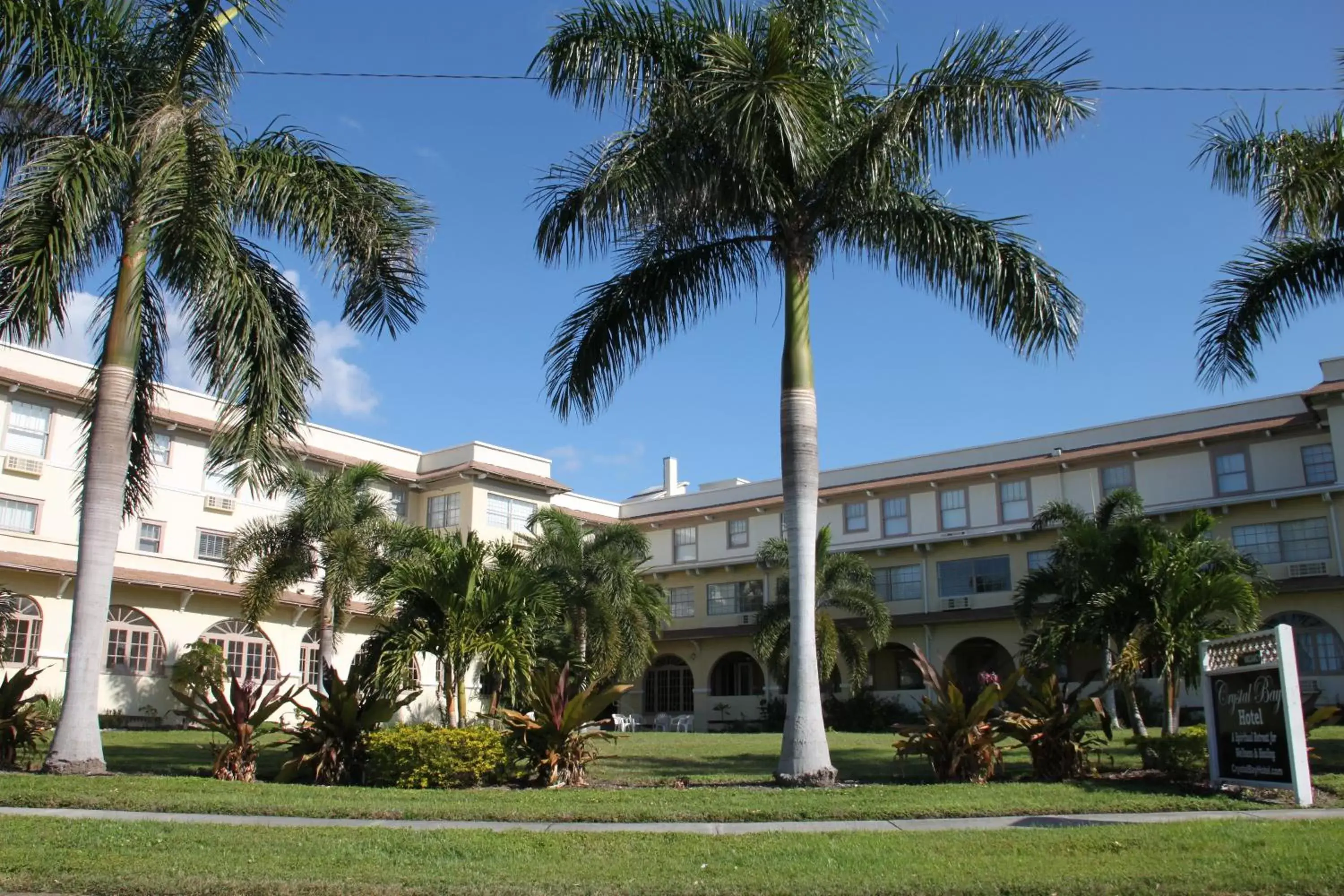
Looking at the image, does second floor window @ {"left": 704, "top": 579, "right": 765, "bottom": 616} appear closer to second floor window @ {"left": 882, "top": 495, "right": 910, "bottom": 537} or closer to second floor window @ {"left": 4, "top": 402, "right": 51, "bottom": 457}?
second floor window @ {"left": 882, "top": 495, "right": 910, "bottom": 537}

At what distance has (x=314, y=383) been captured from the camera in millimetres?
16547

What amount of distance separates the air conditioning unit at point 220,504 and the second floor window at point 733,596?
19.2 metres

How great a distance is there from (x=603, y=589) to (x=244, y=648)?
12.7 m

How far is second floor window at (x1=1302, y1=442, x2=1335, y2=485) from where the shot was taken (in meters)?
35.9

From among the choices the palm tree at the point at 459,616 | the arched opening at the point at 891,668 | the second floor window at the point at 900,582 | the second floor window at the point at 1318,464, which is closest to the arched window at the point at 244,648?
the second floor window at the point at 900,582

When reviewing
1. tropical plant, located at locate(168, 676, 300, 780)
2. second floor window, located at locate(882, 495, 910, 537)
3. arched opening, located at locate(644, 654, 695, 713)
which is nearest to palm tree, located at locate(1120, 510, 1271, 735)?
tropical plant, located at locate(168, 676, 300, 780)

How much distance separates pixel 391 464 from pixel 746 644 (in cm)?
1540

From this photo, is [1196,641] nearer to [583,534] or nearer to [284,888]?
[284,888]

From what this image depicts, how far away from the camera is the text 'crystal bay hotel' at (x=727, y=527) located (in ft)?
112

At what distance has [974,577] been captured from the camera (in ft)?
138

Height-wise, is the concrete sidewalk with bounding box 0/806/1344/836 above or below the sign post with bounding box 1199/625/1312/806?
below

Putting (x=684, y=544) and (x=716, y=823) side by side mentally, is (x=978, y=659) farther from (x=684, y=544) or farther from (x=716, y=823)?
(x=716, y=823)

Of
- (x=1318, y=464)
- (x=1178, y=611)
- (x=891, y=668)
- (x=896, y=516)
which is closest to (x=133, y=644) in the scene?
(x=896, y=516)

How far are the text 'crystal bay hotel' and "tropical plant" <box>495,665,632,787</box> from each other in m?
16.4
